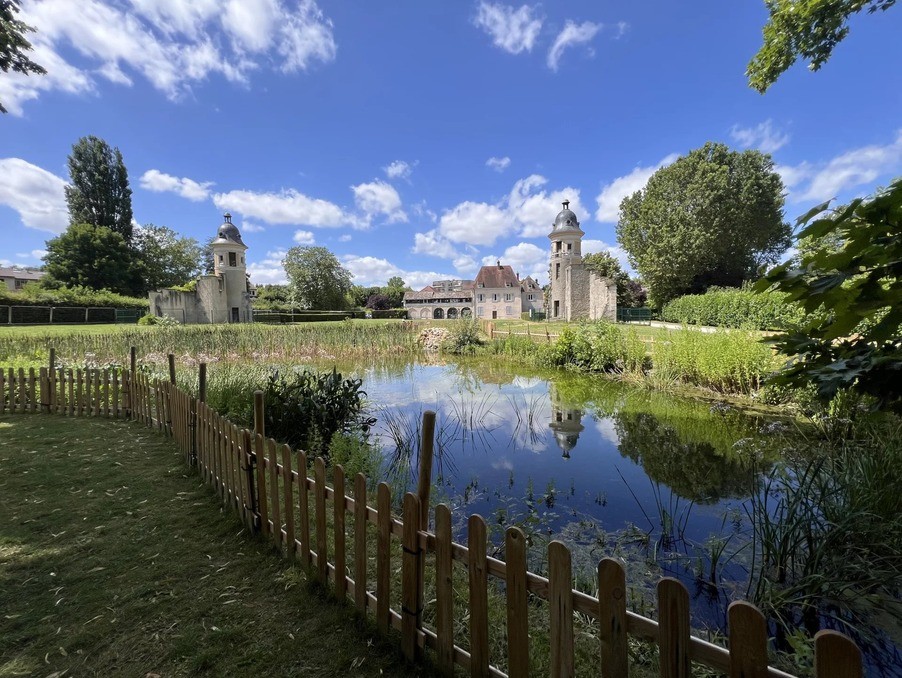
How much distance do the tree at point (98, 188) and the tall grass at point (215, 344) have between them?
1328 inches

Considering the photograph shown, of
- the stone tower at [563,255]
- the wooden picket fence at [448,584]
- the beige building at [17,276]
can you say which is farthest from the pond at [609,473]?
the beige building at [17,276]

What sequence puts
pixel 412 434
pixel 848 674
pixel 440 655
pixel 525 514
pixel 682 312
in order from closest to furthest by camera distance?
1. pixel 848 674
2. pixel 440 655
3. pixel 525 514
4. pixel 412 434
5. pixel 682 312

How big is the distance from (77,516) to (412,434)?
148 inches

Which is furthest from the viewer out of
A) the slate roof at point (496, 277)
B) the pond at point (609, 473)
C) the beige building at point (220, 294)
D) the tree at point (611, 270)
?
the slate roof at point (496, 277)

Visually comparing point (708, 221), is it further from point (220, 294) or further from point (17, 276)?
point (17, 276)

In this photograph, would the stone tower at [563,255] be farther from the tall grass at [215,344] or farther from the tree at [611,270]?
the tall grass at [215,344]

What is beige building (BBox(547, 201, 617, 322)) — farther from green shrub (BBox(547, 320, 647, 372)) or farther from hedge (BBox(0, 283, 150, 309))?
hedge (BBox(0, 283, 150, 309))

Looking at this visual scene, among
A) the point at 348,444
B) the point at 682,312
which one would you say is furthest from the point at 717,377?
the point at 682,312

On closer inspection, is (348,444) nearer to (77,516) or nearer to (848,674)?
(77,516)

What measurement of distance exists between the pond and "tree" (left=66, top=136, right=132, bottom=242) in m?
47.5

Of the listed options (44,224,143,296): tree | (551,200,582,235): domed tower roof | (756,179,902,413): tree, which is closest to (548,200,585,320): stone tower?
(551,200,582,235): domed tower roof

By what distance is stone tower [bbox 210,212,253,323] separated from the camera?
3234cm

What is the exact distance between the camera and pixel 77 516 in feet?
10.8

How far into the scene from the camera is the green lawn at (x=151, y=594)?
76.8 inches
